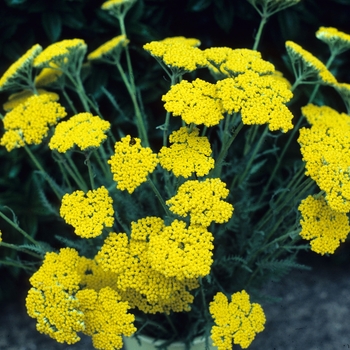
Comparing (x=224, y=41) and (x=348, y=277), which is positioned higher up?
(x=224, y=41)

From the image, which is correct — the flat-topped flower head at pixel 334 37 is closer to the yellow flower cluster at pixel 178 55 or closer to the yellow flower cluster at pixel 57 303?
the yellow flower cluster at pixel 178 55

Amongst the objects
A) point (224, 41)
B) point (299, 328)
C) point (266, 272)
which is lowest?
point (299, 328)

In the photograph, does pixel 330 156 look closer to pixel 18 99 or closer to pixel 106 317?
pixel 106 317

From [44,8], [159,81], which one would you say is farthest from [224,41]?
[44,8]

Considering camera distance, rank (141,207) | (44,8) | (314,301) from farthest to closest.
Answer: (314,301), (44,8), (141,207)

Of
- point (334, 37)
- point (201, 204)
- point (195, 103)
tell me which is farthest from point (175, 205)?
point (334, 37)

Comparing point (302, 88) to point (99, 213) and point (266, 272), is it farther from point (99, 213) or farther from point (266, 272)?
point (99, 213)
